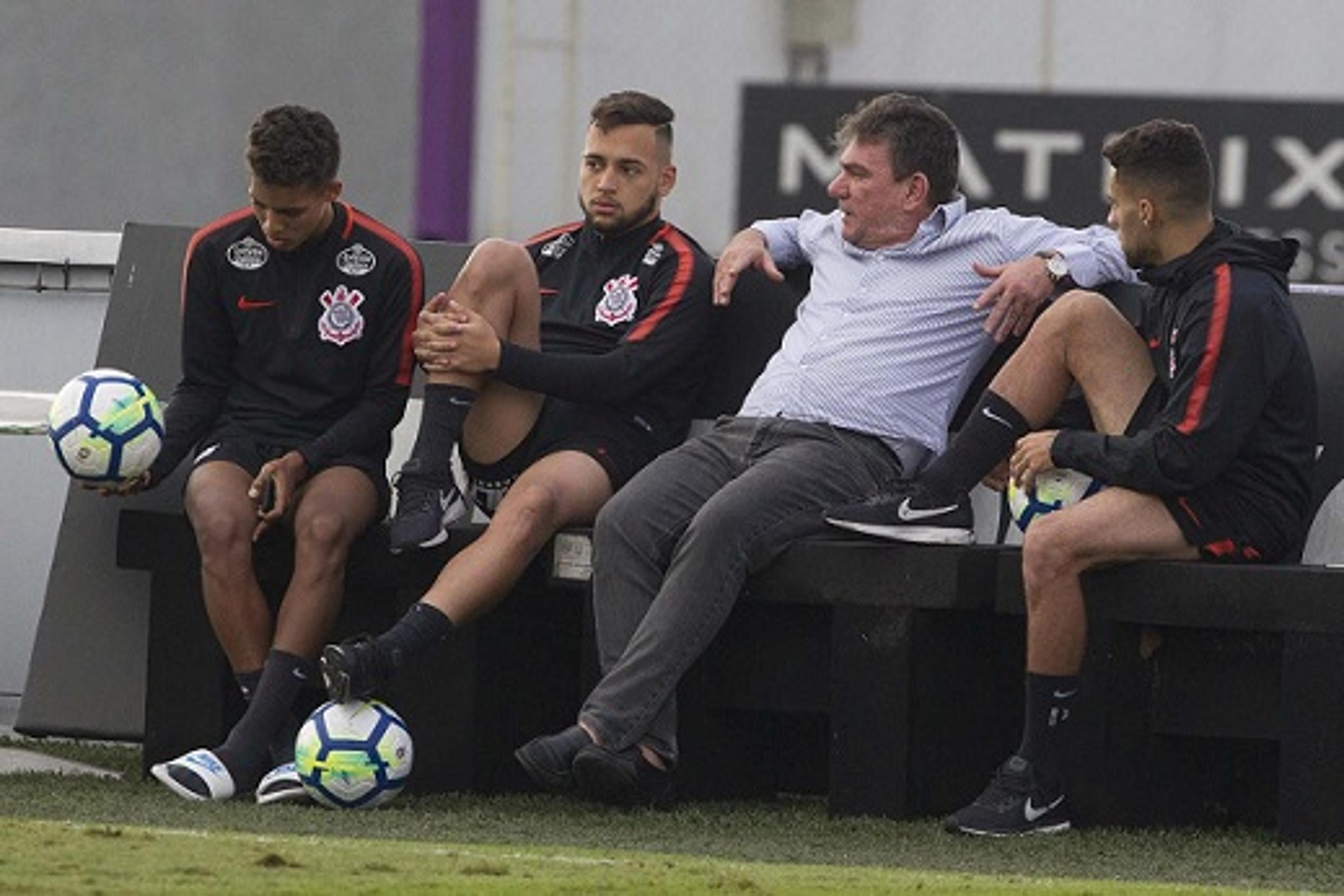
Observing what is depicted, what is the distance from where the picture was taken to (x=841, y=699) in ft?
19.4

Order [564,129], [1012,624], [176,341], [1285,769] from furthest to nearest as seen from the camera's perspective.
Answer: [564,129] → [176,341] → [1012,624] → [1285,769]

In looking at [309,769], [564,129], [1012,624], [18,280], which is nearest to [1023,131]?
[564,129]

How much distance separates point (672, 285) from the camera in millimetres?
6461

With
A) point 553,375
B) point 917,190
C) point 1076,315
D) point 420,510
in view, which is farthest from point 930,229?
point 420,510

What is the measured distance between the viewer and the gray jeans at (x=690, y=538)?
228 inches

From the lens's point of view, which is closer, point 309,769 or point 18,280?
point 309,769

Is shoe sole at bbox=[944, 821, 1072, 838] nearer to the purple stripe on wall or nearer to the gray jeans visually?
the gray jeans

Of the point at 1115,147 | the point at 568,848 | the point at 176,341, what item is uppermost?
the point at 1115,147

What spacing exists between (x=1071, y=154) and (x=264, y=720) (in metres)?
4.21

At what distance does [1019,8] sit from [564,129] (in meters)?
1.32

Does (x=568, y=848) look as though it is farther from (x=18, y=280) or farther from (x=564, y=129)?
(x=564, y=129)

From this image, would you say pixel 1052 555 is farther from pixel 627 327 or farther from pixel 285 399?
pixel 285 399

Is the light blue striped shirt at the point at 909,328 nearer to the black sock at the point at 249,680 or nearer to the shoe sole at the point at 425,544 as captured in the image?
the shoe sole at the point at 425,544

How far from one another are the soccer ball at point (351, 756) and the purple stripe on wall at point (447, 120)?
354 cm
